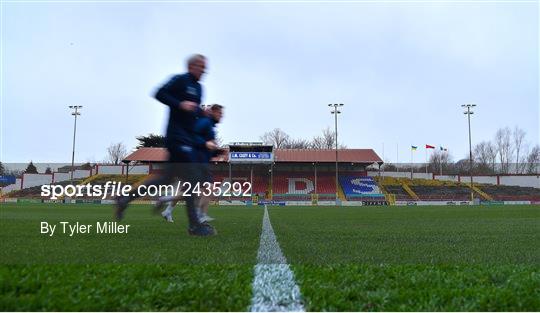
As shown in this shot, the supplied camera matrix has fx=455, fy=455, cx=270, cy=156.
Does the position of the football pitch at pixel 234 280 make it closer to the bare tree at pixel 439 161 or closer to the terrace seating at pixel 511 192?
the terrace seating at pixel 511 192

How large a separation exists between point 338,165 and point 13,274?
50.5m

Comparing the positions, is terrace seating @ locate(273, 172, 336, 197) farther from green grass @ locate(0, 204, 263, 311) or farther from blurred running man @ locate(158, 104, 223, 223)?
green grass @ locate(0, 204, 263, 311)

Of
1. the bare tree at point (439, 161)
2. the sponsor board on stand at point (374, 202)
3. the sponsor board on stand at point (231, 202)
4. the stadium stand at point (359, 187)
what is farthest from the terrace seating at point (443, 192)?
the bare tree at point (439, 161)

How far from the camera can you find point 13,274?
2.34 m

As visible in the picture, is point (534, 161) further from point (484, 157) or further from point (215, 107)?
point (215, 107)

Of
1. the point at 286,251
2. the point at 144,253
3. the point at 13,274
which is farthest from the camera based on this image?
the point at 286,251

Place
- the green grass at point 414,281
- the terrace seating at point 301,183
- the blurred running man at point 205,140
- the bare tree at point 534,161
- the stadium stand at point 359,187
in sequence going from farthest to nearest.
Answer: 1. the bare tree at point 534,161
2. the terrace seating at point 301,183
3. the stadium stand at point 359,187
4. the blurred running man at point 205,140
5. the green grass at point 414,281

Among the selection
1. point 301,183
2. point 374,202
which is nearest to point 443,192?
point 374,202

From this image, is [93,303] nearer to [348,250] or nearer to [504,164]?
[348,250]

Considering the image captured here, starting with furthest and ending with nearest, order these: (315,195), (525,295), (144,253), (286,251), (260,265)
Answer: (315,195), (286,251), (144,253), (260,265), (525,295)

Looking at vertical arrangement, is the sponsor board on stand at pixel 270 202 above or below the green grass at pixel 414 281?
below

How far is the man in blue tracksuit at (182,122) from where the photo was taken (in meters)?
4.19

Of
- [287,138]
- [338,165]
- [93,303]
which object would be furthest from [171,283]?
[287,138]

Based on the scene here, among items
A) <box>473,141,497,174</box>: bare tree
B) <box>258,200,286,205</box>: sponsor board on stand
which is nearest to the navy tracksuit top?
<box>258,200,286,205</box>: sponsor board on stand
